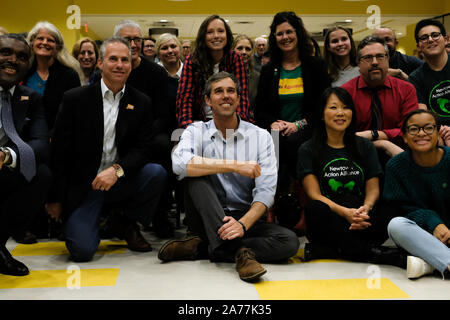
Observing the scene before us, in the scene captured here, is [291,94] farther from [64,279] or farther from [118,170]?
[64,279]

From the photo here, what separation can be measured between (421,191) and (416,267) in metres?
0.53

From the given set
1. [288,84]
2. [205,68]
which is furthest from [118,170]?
[288,84]

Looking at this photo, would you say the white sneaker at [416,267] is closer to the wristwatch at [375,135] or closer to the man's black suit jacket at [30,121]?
the wristwatch at [375,135]

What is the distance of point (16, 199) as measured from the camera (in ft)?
8.73

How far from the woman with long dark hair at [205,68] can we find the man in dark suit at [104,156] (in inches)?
17.1

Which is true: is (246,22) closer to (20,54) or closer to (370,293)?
(20,54)

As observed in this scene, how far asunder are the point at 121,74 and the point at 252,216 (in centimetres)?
137

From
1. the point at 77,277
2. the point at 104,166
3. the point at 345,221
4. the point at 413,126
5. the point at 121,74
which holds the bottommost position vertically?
the point at 77,277

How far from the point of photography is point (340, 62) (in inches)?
163

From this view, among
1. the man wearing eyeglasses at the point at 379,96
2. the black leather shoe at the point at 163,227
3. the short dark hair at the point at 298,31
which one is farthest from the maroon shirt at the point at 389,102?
the black leather shoe at the point at 163,227

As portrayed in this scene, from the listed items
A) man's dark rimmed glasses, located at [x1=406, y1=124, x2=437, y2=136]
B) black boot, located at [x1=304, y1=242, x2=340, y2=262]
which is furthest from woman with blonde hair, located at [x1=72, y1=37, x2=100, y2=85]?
man's dark rimmed glasses, located at [x1=406, y1=124, x2=437, y2=136]
